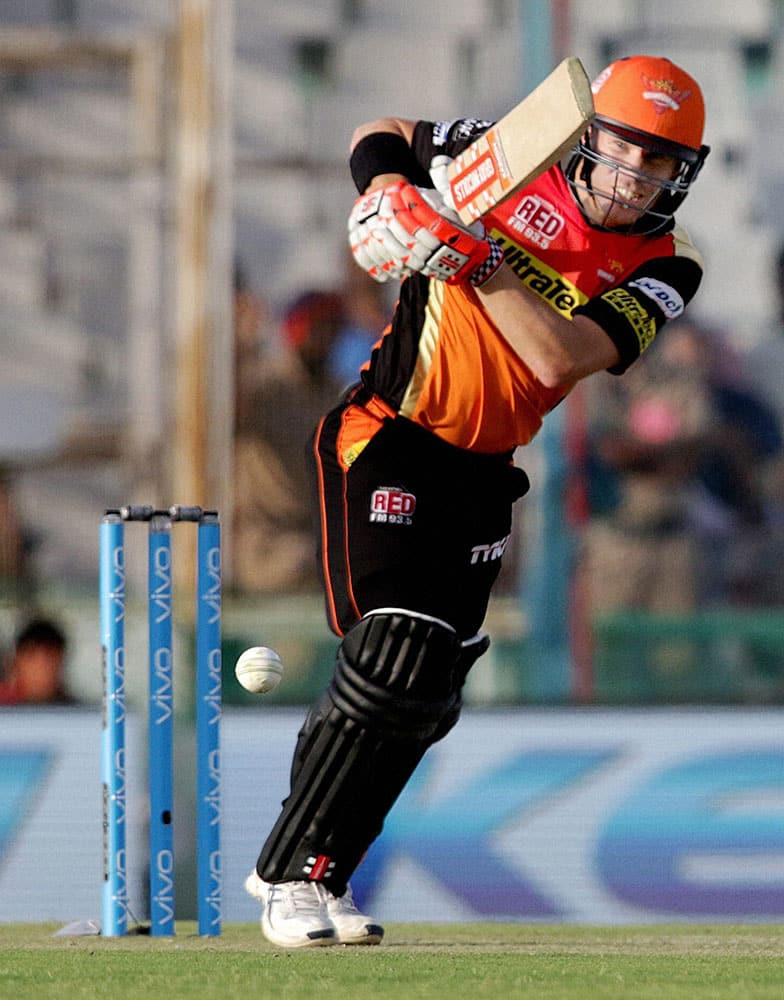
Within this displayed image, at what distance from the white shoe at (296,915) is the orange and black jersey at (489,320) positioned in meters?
0.82

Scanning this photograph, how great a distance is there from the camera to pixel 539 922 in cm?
527

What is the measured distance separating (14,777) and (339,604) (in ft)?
6.78

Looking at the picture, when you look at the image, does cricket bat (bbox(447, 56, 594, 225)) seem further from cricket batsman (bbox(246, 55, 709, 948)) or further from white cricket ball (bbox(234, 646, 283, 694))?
white cricket ball (bbox(234, 646, 283, 694))

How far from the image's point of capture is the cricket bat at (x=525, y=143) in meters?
3.11

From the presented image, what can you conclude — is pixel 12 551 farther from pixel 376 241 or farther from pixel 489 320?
pixel 376 241

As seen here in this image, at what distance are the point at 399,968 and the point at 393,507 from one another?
83 centimetres

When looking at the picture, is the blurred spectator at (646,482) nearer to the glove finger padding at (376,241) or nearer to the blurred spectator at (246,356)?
the blurred spectator at (246,356)

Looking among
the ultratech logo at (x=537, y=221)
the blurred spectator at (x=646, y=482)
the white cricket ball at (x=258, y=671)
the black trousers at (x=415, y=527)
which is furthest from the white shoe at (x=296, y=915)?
the blurred spectator at (x=646, y=482)

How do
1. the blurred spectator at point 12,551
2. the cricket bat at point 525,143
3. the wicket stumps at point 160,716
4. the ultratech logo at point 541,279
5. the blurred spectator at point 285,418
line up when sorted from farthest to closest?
the blurred spectator at point 12,551 → the blurred spectator at point 285,418 → the wicket stumps at point 160,716 → the ultratech logo at point 541,279 → the cricket bat at point 525,143

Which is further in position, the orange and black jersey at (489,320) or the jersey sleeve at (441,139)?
the jersey sleeve at (441,139)

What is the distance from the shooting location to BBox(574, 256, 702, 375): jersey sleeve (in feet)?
11.1

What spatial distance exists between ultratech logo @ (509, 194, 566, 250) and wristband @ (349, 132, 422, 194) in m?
0.22

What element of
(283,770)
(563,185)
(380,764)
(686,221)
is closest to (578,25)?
(686,221)

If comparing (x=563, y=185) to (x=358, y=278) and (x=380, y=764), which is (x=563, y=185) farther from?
(x=358, y=278)
